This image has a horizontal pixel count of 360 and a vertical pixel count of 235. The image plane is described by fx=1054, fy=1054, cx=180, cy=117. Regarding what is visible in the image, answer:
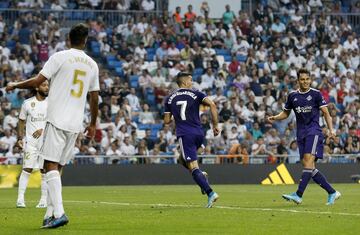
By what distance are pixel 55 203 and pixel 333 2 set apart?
33827 millimetres

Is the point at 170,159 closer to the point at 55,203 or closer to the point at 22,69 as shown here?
the point at 22,69

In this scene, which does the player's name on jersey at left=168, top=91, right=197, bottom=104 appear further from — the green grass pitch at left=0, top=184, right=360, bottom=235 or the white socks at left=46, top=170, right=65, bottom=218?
the white socks at left=46, top=170, right=65, bottom=218

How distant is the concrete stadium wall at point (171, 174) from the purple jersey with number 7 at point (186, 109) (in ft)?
45.5

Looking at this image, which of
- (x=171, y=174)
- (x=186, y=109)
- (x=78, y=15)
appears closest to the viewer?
(x=186, y=109)

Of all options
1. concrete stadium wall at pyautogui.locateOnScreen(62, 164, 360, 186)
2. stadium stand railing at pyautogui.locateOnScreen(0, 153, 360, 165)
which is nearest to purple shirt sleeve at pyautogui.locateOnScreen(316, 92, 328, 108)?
stadium stand railing at pyautogui.locateOnScreen(0, 153, 360, 165)

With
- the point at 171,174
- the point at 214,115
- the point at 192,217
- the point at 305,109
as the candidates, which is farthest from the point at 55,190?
the point at 171,174

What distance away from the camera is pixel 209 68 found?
38.3m

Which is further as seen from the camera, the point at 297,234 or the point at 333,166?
the point at 333,166

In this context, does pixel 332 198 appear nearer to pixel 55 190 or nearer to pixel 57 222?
pixel 55 190

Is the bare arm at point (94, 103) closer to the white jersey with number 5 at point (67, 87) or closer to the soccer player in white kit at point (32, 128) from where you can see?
the white jersey with number 5 at point (67, 87)

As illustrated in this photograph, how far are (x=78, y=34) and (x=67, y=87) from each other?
683 mm

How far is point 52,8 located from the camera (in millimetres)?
38438

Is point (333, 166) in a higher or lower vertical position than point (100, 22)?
lower

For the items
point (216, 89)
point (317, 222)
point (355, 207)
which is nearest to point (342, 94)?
point (216, 89)
